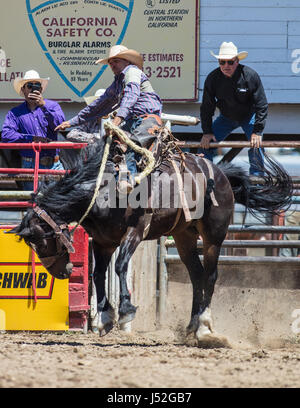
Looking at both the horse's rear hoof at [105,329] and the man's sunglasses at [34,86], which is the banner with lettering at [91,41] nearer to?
the man's sunglasses at [34,86]

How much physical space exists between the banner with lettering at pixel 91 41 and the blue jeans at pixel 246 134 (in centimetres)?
132

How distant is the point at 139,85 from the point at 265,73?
10.7ft

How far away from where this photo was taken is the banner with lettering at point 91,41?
882cm

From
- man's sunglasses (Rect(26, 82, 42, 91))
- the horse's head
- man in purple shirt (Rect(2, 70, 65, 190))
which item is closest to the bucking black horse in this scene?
the horse's head

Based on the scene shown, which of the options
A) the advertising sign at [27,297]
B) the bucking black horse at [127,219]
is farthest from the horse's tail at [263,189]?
the advertising sign at [27,297]

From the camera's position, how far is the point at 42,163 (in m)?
6.99

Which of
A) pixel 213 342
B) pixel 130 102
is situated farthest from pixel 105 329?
pixel 130 102

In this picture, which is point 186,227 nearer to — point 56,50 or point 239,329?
point 239,329

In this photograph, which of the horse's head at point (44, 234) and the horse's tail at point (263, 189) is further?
the horse's tail at point (263, 189)

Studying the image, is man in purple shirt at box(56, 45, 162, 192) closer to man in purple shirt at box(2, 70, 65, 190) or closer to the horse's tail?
man in purple shirt at box(2, 70, 65, 190)

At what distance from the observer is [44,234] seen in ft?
18.4

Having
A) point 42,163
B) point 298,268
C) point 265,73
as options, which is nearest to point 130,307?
point 42,163

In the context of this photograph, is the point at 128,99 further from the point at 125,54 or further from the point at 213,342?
→ the point at 213,342

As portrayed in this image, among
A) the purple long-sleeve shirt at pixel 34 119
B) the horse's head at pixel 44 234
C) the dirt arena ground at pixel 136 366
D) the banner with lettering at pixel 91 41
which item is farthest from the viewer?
the banner with lettering at pixel 91 41
